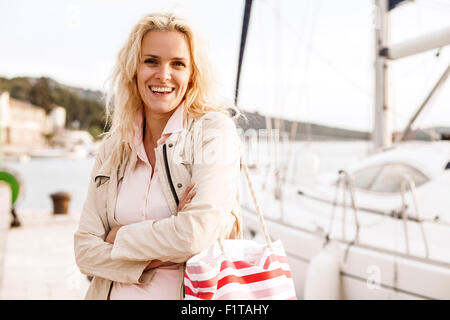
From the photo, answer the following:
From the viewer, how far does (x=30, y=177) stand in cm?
5928

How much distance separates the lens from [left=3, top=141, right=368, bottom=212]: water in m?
5.92

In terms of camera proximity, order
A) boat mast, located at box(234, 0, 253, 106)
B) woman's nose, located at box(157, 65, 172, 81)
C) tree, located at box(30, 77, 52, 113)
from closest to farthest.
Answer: woman's nose, located at box(157, 65, 172, 81), boat mast, located at box(234, 0, 253, 106), tree, located at box(30, 77, 52, 113)

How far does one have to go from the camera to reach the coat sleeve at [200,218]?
1310mm

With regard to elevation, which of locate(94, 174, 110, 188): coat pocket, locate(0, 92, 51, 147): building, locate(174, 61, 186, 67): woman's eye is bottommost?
locate(94, 174, 110, 188): coat pocket

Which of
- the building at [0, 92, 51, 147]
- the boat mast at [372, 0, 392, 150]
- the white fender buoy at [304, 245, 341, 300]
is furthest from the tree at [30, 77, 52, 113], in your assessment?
the white fender buoy at [304, 245, 341, 300]

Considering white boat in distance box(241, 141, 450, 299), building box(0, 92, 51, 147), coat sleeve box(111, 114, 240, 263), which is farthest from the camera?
building box(0, 92, 51, 147)

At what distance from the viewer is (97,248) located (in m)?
1.45

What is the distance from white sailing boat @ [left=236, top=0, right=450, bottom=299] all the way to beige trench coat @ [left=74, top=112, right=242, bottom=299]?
1.30 m

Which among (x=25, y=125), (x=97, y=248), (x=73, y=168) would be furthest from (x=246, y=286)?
(x=25, y=125)

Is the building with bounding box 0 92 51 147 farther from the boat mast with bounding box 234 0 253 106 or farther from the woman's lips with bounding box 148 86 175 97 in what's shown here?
the woman's lips with bounding box 148 86 175 97

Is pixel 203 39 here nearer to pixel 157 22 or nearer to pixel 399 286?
pixel 157 22
